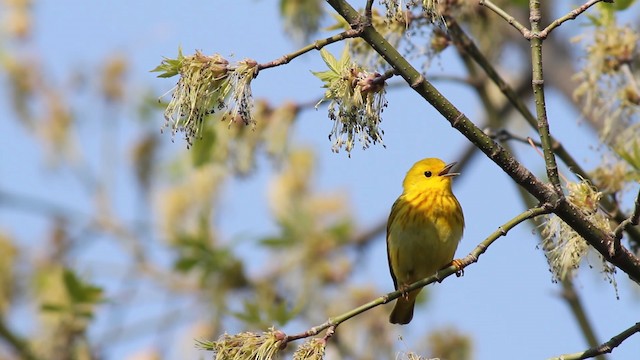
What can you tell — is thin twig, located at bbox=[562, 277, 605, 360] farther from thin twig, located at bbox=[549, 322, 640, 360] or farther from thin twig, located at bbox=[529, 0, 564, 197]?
thin twig, located at bbox=[529, 0, 564, 197]

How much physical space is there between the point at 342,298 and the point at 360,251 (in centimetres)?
96

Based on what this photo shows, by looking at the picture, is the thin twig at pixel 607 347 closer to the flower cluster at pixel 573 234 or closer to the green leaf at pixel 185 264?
the flower cluster at pixel 573 234

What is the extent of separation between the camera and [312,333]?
9.15 feet

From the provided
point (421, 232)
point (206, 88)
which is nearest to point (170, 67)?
point (206, 88)

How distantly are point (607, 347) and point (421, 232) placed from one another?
2128 mm

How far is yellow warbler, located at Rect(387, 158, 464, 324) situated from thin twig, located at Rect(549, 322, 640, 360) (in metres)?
1.84

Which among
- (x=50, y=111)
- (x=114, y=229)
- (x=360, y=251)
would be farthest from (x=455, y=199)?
(x=50, y=111)

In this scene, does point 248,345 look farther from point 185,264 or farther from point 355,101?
point 185,264

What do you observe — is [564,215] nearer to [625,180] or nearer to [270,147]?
[625,180]

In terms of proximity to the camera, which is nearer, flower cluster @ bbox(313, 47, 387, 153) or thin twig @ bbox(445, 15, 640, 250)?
flower cluster @ bbox(313, 47, 387, 153)

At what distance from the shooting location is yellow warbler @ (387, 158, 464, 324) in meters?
4.78

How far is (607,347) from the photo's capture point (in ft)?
A: 9.04

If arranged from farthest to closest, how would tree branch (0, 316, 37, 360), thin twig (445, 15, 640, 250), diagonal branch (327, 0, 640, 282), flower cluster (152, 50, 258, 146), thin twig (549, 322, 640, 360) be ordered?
1. tree branch (0, 316, 37, 360)
2. thin twig (445, 15, 640, 250)
3. flower cluster (152, 50, 258, 146)
4. thin twig (549, 322, 640, 360)
5. diagonal branch (327, 0, 640, 282)

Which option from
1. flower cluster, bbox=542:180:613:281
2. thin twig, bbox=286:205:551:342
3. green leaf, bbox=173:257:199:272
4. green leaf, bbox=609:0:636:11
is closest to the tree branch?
green leaf, bbox=173:257:199:272
